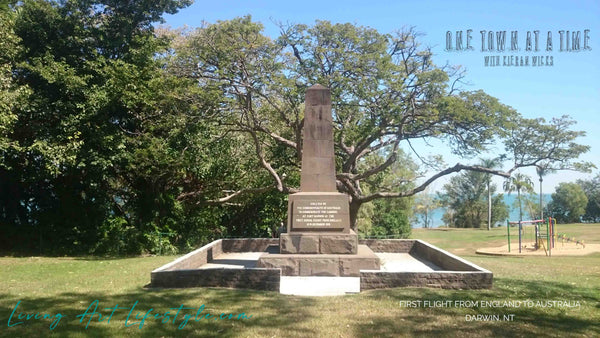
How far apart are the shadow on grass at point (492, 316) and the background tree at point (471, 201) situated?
54996 millimetres

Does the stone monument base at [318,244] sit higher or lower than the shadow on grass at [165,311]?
higher

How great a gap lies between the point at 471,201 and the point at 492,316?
59.5 metres

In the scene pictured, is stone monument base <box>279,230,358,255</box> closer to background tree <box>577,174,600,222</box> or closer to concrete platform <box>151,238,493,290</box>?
concrete platform <box>151,238,493,290</box>

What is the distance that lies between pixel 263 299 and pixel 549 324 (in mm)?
4126

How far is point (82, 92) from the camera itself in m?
16.2

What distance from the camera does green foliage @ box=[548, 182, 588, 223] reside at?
58344 millimetres

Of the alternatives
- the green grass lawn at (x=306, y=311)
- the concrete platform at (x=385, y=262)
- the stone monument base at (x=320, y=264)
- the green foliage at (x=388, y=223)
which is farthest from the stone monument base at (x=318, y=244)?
the green foliage at (x=388, y=223)

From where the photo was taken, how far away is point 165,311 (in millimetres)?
6598

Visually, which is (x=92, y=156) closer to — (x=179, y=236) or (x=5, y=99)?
(x=5, y=99)

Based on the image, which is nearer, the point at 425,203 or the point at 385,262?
the point at 385,262

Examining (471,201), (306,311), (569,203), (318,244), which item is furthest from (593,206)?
(306,311)

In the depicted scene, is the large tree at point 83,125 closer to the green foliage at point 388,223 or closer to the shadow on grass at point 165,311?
the shadow on grass at point 165,311

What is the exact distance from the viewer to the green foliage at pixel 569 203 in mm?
58344

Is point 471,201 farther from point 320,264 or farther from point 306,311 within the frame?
point 306,311
